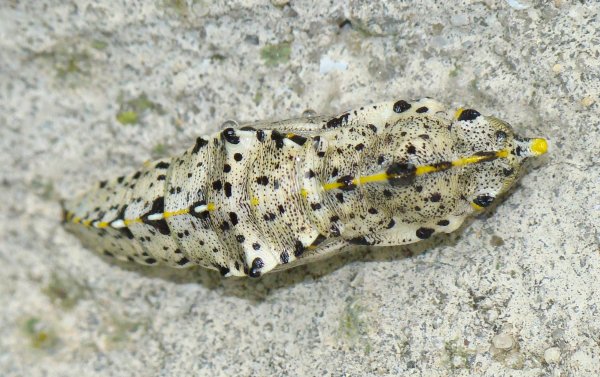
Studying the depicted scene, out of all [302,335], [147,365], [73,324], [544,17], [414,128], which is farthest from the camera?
[73,324]

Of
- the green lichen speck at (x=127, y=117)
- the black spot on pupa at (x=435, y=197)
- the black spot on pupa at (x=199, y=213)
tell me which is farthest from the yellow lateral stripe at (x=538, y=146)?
the green lichen speck at (x=127, y=117)

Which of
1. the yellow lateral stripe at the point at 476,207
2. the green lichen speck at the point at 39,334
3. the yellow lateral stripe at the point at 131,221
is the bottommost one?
the green lichen speck at the point at 39,334

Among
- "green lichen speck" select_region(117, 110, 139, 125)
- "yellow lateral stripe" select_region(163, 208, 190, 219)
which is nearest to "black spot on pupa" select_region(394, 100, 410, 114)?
"yellow lateral stripe" select_region(163, 208, 190, 219)

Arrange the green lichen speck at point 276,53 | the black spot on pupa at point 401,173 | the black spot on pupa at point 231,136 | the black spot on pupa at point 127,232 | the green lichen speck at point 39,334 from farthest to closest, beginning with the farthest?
the green lichen speck at point 39,334, the green lichen speck at point 276,53, the black spot on pupa at point 127,232, the black spot on pupa at point 231,136, the black spot on pupa at point 401,173

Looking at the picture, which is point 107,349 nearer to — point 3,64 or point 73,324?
point 73,324

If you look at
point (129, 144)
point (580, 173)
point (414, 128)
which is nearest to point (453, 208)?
point (414, 128)

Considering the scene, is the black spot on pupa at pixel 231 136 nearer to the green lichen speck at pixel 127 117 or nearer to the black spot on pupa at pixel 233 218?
the black spot on pupa at pixel 233 218
